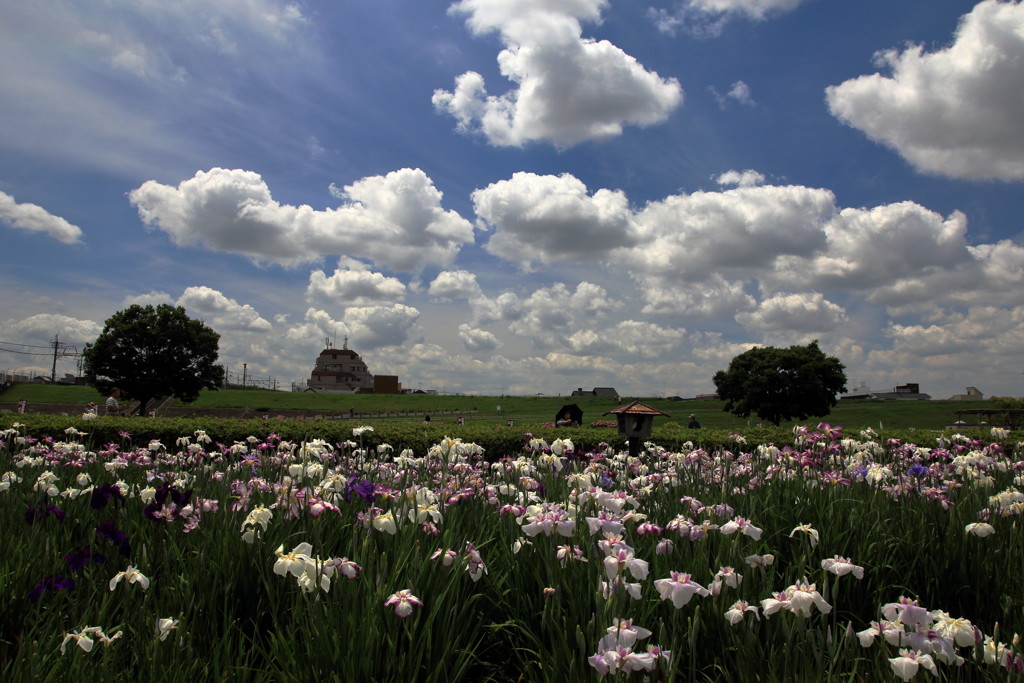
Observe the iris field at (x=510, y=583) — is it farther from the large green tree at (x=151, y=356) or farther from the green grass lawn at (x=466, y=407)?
the green grass lawn at (x=466, y=407)

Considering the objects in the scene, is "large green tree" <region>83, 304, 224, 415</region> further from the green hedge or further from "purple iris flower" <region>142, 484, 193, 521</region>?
"purple iris flower" <region>142, 484, 193, 521</region>

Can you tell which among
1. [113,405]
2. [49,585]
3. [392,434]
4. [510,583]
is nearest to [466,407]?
[113,405]

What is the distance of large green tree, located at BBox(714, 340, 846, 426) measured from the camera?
54094mm

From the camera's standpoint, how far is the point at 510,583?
3803 mm

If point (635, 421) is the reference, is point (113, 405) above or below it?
Result: below

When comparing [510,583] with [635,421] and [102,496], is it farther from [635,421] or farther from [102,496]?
[635,421]

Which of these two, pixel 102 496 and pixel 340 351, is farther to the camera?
pixel 340 351

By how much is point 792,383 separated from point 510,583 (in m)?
57.3

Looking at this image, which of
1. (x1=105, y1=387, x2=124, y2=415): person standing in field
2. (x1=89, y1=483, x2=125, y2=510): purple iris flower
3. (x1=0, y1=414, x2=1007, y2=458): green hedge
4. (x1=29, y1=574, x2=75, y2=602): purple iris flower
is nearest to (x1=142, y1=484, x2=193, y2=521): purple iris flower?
(x1=89, y1=483, x2=125, y2=510): purple iris flower

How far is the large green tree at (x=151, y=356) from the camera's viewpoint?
4916 cm

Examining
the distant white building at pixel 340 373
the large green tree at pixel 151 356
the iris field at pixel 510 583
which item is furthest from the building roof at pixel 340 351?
the iris field at pixel 510 583

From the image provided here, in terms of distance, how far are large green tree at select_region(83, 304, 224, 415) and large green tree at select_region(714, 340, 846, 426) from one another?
50.4 meters

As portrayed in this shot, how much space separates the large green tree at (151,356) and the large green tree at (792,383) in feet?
165

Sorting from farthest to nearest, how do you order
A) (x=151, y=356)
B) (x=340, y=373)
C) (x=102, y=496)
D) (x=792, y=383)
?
(x=340, y=373), (x=792, y=383), (x=151, y=356), (x=102, y=496)
